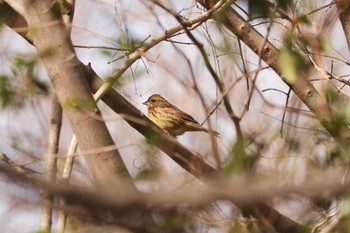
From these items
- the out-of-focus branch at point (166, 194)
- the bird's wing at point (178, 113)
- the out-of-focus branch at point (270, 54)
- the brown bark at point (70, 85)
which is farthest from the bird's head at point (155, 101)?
the out-of-focus branch at point (166, 194)

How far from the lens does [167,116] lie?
654 cm

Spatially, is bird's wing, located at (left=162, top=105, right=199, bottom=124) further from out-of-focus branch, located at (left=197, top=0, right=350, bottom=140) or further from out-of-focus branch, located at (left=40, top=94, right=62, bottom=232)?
out-of-focus branch, located at (left=40, top=94, right=62, bottom=232)

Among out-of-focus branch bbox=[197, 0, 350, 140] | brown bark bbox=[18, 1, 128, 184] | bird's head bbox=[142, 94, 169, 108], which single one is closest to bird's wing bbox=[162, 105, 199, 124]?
bird's head bbox=[142, 94, 169, 108]

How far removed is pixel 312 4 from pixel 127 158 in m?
1.45

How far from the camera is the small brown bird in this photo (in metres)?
5.71

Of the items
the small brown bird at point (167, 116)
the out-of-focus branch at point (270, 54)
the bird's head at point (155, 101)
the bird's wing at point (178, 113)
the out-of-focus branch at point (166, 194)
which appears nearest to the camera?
the out-of-focus branch at point (166, 194)

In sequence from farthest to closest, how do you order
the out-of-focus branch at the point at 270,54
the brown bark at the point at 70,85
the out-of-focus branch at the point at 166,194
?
the out-of-focus branch at the point at 270,54 < the brown bark at the point at 70,85 < the out-of-focus branch at the point at 166,194

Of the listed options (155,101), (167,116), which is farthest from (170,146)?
(155,101)

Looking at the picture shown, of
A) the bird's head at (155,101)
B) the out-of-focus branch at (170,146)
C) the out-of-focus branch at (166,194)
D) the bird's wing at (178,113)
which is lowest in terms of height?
the out-of-focus branch at (166,194)

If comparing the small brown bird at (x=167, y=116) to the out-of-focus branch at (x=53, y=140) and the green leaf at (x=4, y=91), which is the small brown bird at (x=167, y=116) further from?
the green leaf at (x=4, y=91)

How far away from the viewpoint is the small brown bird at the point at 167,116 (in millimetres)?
5715

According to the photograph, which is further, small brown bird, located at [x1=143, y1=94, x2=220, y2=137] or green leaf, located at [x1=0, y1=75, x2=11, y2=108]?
small brown bird, located at [x1=143, y1=94, x2=220, y2=137]

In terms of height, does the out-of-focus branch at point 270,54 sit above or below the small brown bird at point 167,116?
below

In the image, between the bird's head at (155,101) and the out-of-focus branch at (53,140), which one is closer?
the out-of-focus branch at (53,140)
